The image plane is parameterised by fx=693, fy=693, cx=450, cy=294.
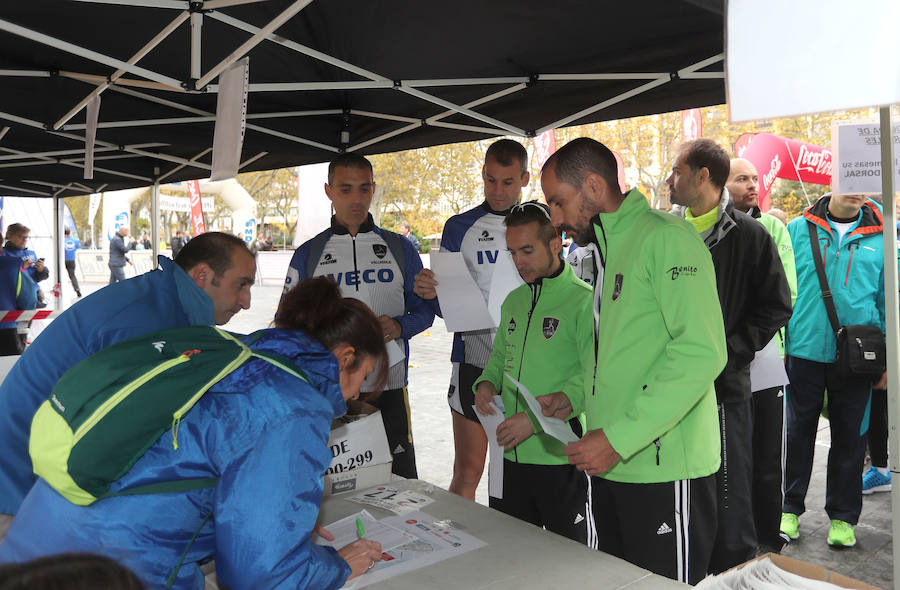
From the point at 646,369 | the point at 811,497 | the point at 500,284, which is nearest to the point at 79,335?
the point at 646,369

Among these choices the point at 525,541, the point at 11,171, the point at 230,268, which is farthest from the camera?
the point at 11,171

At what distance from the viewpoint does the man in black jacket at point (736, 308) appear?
3.14 meters

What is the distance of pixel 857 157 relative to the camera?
2.94 m

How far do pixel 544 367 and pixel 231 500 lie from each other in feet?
4.90

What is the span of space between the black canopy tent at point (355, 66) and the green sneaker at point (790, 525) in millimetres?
2349

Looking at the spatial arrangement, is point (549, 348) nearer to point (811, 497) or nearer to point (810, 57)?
point (810, 57)

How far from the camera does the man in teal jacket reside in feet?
12.7

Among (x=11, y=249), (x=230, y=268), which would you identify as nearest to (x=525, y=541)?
(x=230, y=268)

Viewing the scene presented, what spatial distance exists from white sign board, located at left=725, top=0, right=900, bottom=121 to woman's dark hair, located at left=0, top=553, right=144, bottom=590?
1356 mm

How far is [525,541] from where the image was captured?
1.75 m

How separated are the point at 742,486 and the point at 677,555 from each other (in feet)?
4.75

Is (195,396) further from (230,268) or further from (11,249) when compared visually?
(11,249)

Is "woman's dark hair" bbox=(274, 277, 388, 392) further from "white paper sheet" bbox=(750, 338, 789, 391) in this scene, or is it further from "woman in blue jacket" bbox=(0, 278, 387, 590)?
"white paper sheet" bbox=(750, 338, 789, 391)

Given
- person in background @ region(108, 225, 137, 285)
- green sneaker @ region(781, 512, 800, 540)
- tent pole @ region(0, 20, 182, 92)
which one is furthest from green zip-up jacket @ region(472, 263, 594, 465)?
person in background @ region(108, 225, 137, 285)
